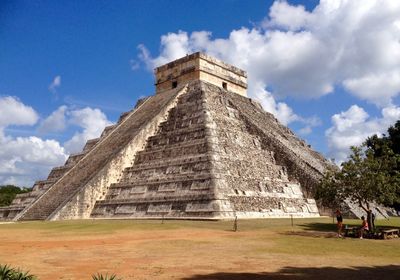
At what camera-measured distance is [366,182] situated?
657 inches

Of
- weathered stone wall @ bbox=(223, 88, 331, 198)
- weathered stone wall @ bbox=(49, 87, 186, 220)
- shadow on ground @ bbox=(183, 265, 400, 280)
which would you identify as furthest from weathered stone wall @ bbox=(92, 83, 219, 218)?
shadow on ground @ bbox=(183, 265, 400, 280)

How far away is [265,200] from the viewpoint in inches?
847

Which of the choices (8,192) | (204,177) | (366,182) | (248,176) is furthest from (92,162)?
(8,192)

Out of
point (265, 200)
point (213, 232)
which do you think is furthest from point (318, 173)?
point (213, 232)

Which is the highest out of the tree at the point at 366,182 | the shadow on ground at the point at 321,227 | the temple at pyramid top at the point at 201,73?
the temple at pyramid top at the point at 201,73

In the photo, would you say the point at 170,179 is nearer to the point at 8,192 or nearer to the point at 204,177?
the point at 204,177

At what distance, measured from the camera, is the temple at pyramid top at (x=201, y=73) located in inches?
1243

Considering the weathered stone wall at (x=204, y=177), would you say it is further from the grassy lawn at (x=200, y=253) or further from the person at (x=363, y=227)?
the person at (x=363, y=227)

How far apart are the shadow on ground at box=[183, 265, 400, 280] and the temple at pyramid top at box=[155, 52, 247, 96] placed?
23853 millimetres

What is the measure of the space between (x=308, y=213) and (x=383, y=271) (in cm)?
1458

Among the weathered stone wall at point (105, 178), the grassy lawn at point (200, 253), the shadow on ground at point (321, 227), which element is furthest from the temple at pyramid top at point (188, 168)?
the grassy lawn at point (200, 253)

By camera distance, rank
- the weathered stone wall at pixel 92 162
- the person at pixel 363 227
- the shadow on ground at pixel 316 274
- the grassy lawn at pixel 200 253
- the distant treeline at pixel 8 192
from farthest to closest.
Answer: the distant treeline at pixel 8 192
the weathered stone wall at pixel 92 162
the person at pixel 363 227
the grassy lawn at pixel 200 253
the shadow on ground at pixel 316 274

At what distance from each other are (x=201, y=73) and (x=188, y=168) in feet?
37.8

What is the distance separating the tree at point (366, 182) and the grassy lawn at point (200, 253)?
1.64 metres
